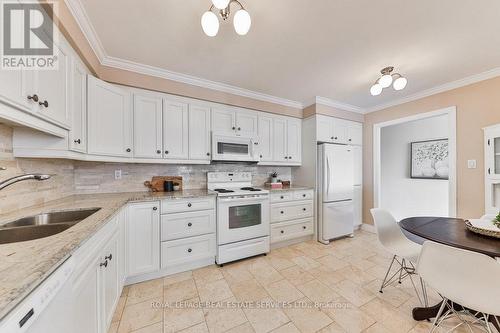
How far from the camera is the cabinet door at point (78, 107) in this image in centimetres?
163

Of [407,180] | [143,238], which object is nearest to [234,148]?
[143,238]

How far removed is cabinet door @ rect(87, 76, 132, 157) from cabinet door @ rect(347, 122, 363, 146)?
12.1 feet

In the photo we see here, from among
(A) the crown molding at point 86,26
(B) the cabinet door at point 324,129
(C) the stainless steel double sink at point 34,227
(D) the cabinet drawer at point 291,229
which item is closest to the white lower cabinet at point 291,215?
(D) the cabinet drawer at point 291,229

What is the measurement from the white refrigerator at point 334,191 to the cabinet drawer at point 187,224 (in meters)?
1.92

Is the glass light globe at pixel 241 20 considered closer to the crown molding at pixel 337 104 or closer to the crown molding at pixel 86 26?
the crown molding at pixel 86 26

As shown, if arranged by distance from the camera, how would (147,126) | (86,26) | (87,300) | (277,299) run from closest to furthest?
(87,300), (86,26), (277,299), (147,126)

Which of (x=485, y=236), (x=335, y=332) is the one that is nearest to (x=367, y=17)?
(x=485, y=236)

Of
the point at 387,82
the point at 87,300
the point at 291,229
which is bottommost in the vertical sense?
the point at 291,229

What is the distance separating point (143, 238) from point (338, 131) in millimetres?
3499

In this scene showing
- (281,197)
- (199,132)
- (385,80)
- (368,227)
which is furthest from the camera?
(368,227)

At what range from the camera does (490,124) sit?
2445 millimetres

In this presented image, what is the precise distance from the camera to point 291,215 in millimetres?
3098

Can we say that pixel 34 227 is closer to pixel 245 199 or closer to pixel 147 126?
pixel 147 126

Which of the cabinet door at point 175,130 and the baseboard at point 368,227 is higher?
the cabinet door at point 175,130
